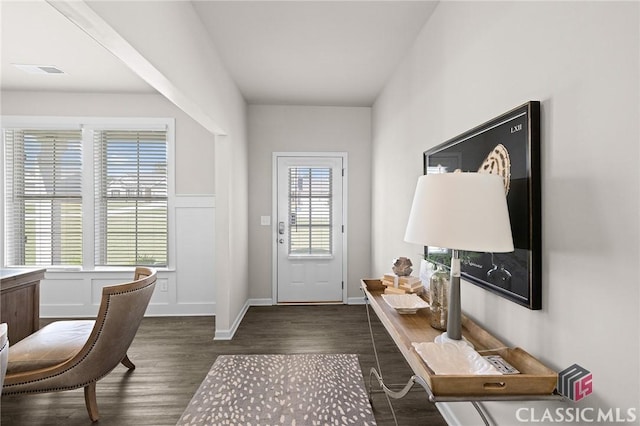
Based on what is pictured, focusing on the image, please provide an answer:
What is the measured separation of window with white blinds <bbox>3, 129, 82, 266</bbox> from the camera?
3.90 m

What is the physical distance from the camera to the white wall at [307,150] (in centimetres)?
445

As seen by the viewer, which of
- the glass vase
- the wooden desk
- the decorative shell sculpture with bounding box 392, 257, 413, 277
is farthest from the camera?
the wooden desk

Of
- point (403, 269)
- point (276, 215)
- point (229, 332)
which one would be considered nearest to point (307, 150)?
point (276, 215)

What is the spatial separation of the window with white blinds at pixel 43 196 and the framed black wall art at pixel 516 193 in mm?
4431

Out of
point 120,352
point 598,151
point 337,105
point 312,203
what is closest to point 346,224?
point 312,203

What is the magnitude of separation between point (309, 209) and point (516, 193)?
10.8 ft

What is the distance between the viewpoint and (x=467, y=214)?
115 centimetres

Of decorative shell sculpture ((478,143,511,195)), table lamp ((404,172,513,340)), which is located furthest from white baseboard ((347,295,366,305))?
table lamp ((404,172,513,340))

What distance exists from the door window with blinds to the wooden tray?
3.45 meters

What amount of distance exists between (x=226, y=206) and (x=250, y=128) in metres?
1.56

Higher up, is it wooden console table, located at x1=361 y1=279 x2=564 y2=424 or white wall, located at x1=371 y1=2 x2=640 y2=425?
white wall, located at x1=371 y1=2 x2=640 y2=425

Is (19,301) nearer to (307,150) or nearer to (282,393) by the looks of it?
(282,393)

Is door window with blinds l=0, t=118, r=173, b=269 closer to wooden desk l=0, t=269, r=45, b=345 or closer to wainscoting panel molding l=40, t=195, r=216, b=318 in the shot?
wainscoting panel molding l=40, t=195, r=216, b=318

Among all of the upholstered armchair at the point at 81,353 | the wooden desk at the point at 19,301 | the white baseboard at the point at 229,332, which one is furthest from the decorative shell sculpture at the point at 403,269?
the wooden desk at the point at 19,301
